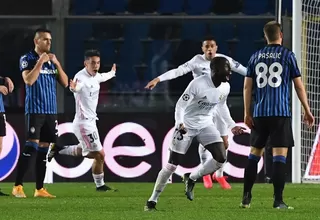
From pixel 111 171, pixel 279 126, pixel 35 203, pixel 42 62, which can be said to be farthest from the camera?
pixel 111 171

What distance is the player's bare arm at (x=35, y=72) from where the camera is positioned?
46.2 ft

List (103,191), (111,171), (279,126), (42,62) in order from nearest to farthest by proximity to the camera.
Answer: (279,126), (42,62), (103,191), (111,171)

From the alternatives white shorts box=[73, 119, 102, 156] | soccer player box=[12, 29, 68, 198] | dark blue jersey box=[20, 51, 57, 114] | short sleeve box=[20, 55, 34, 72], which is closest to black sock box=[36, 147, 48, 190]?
soccer player box=[12, 29, 68, 198]

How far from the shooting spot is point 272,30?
11.9 m

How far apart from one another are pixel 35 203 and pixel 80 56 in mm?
6523

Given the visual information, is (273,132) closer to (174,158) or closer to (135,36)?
(174,158)

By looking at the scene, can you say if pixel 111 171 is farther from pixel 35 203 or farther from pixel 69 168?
pixel 35 203

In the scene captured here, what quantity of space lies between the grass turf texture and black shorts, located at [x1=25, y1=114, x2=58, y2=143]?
716 millimetres

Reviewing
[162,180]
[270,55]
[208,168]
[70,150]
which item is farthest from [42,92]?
[270,55]

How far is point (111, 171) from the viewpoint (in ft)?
61.0

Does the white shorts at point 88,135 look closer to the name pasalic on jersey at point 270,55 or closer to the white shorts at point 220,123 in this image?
the white shorts at point 220,123

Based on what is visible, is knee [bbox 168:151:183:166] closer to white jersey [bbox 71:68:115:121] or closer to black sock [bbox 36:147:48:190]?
black sock [bbox 36:147:48:190]

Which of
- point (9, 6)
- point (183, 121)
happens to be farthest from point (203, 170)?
point (9, 6)

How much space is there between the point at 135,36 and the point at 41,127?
198 inches
